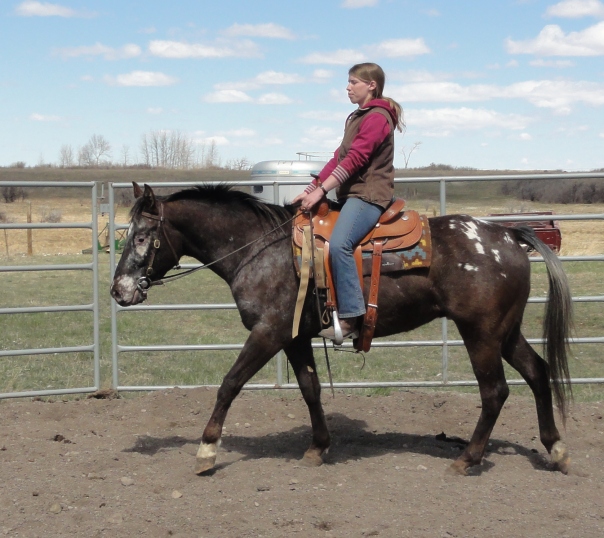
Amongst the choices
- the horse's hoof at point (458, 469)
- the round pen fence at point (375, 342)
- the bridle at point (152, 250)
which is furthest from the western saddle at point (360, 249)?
the round pen fence at point (375, 342)

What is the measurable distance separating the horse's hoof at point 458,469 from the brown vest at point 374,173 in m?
1.68

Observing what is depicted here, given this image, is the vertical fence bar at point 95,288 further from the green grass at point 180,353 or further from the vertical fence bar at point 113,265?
the green grass at point 180,353

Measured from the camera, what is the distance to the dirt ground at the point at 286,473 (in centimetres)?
400

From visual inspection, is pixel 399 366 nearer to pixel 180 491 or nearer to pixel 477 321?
pixel 477 321

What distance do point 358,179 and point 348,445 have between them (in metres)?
1.97

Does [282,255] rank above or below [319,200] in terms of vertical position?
below

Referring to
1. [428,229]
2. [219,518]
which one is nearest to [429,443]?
[428,229]

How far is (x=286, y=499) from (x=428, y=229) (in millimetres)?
1885

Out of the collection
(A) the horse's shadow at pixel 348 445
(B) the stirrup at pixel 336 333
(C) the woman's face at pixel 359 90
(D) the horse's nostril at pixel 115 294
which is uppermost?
(C) the woman's face at pixel 359 90

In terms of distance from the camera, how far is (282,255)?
5059mm

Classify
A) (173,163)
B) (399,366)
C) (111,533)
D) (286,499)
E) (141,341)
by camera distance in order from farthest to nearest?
(173,163) → (141,341) → (399,366) → (286,499) → (111,533)

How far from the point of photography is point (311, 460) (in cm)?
516

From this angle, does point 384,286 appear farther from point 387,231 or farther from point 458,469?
point 458,469

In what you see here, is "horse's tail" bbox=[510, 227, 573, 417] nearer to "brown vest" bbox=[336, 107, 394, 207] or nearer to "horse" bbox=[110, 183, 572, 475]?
"horse" bbox=[110, 183, 572, 475]
